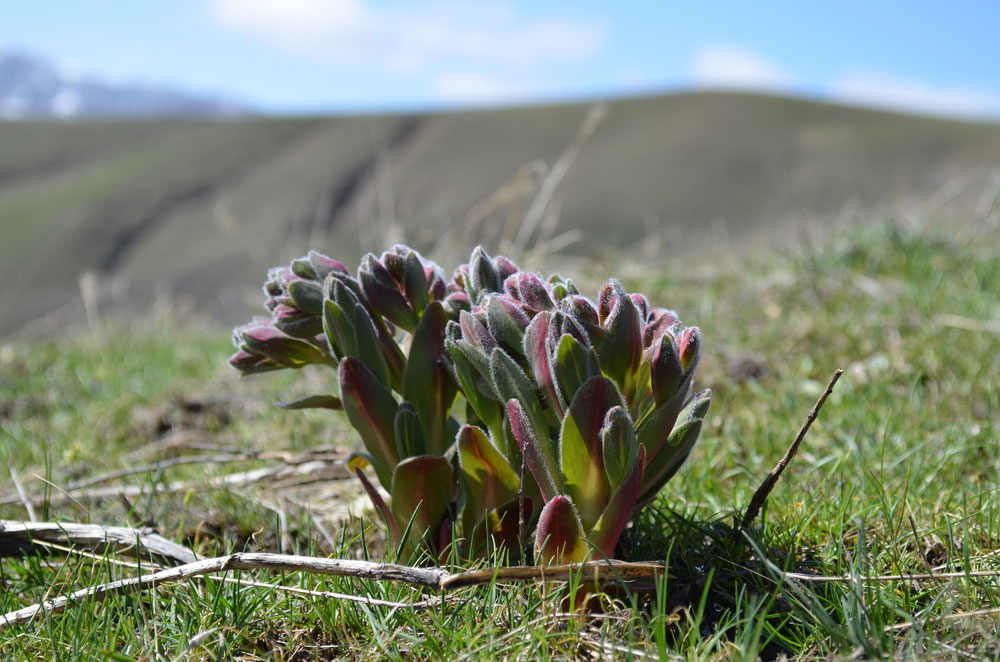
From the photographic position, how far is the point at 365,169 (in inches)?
2393

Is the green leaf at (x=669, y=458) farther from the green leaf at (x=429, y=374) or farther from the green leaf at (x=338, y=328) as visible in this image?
the green leaf at (x=338, y=328)

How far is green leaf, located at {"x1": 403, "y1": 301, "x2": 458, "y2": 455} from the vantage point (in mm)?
1459

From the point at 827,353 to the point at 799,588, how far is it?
2.26m

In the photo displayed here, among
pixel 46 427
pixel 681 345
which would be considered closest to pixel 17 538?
pixel 681 345

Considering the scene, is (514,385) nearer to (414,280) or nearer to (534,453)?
(534,453)

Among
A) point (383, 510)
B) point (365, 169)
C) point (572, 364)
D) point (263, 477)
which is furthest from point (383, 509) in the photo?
point (365, 169)

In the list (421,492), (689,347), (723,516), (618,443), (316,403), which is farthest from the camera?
(723,516)

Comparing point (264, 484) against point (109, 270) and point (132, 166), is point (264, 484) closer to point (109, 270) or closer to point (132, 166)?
point (109, 270)

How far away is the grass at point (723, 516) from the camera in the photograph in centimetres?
120

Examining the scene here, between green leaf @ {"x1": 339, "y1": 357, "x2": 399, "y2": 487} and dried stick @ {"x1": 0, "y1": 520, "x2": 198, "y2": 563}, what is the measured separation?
17.1 inches

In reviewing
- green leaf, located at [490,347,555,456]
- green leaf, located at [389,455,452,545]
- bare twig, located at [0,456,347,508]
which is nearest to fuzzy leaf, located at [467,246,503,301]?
green leaf, located at [490,347,555,456]

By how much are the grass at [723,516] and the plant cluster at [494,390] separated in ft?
0.51

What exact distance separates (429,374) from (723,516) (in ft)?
2.38

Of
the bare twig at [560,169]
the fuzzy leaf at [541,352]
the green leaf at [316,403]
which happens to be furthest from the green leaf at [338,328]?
the bare twig at [560,169]
